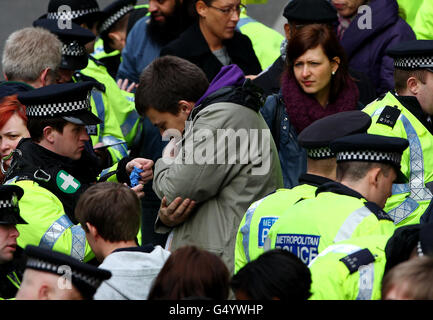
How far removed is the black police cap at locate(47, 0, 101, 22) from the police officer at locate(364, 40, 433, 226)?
273 cm

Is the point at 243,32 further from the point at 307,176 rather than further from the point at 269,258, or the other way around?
the point at 269,258

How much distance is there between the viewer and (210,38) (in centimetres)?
735

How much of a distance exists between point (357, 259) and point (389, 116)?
1961mm

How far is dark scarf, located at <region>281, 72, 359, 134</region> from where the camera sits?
6.21 meters

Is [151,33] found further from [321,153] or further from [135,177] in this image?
[321,153]

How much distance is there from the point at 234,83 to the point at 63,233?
1260 millimetres

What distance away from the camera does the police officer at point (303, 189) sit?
496 cm

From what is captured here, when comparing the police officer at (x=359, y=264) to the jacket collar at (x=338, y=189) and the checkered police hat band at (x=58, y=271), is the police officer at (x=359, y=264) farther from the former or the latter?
the checkered police hat band at (x=58, y=271)

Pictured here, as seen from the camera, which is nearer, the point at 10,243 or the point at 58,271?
the point at 58,271

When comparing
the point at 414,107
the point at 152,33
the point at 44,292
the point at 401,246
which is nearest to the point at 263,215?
the point at 401,246

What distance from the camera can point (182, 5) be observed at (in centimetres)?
796

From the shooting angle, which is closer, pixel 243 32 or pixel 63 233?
pixel 63 233

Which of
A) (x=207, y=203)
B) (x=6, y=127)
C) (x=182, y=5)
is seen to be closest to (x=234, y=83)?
(x=207, y=203)

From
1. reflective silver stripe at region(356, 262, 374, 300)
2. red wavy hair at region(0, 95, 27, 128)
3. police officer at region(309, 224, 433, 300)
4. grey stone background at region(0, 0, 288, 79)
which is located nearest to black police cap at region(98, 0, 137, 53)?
grey stone background at region(0, 0, 288, 79)
